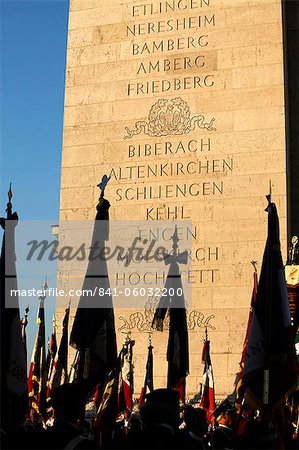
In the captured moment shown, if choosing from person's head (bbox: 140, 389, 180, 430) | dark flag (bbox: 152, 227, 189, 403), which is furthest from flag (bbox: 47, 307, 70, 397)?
person's head (bbox: 140, 389, 180, 430)

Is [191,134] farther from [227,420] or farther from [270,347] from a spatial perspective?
[227,420]

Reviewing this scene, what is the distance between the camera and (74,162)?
1773 cm

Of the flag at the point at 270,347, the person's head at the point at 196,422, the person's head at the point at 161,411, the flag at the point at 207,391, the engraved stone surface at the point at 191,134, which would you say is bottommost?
the flag at the point at 207,391

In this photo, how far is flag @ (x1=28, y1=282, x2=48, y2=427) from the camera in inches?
483

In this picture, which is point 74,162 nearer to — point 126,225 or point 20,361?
point 126,225

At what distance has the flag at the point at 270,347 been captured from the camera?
23.1ft

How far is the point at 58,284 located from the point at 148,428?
40.8 ft

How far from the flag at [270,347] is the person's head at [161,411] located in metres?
2.26

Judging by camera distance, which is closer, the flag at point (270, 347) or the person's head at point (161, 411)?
the person's head at point (161, 411)

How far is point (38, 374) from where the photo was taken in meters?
12.9

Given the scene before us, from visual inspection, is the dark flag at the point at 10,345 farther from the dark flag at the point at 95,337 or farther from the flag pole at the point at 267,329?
the flag pole at the point at 267,329

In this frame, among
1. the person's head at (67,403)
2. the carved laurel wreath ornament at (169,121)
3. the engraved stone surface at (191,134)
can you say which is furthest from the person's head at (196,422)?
the carved laurel wreath ornament at (169,121)

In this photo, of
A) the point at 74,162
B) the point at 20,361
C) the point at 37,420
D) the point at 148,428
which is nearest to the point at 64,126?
the point at 74,162

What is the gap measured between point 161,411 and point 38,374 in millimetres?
8407
